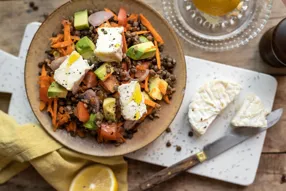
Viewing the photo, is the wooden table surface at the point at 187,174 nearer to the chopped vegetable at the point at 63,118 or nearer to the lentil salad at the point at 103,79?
the lentil salad at the point at 103,79

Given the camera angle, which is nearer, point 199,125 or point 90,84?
point 90,84

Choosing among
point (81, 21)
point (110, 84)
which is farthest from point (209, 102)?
point (81, 21)

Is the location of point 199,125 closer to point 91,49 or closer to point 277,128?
point 277,128

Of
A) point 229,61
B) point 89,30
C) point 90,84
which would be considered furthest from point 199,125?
point 89,30

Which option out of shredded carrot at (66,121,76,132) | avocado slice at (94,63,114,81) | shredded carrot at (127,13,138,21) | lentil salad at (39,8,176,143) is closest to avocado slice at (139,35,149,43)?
lentil salad at (39,8,176,143)

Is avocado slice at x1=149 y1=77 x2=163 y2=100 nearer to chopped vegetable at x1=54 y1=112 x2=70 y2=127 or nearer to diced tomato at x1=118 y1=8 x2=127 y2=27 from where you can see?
diced tomato at x1=118 y1=8 x2=127 y2=27

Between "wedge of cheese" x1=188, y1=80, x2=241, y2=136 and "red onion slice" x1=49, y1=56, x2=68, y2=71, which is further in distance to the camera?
"wedge of cheese" x1=188, y1=80, x2=241, y2=136

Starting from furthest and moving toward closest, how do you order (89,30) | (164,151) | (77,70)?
1. (164,151)
2. (89,30)
3. (77,70)

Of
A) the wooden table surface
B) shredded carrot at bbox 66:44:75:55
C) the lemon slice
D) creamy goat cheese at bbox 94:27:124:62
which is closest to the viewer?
creamy goat cheese at bbox 94:27:124:62

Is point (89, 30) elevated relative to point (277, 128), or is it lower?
elevated
